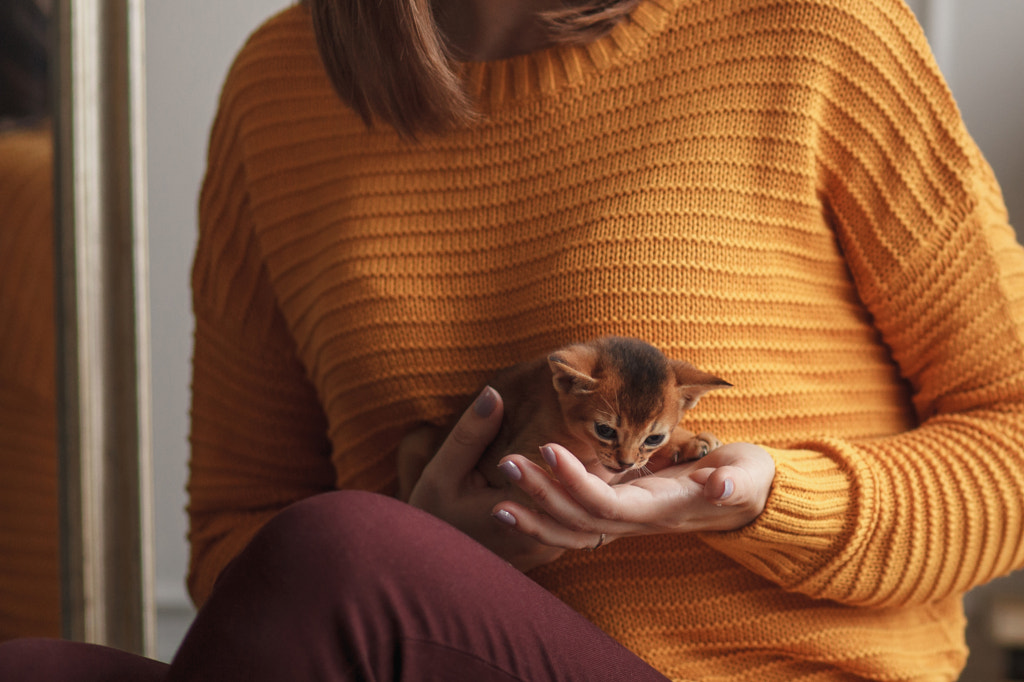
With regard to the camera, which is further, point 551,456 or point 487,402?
point 487,402

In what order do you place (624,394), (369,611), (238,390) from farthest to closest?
(238,390) → (624,394) → (369,611)

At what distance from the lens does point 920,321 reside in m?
0.79

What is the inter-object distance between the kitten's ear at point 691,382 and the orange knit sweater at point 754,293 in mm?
80

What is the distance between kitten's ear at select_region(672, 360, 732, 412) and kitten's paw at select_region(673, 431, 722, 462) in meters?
0.04

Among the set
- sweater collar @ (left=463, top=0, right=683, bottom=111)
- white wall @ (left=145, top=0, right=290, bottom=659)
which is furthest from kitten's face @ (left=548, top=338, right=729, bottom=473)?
white wall @ (left=145, top=0, right=290, bottom=659)

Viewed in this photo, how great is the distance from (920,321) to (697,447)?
25cm

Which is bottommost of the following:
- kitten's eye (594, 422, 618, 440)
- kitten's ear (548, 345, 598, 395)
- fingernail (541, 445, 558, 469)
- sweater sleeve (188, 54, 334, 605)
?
sweater sleeve (188, 54, 334, 605)

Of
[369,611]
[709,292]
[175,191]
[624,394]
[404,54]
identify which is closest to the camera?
[369,611]

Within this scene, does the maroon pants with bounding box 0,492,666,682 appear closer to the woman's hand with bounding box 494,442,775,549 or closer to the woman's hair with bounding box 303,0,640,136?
the woman's hand with bounding box 494,442,775,549

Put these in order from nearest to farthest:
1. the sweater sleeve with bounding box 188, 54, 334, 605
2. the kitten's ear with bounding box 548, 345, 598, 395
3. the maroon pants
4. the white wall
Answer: the maroon pants < the kitten's ear with bounding box 548, 345, 598, 395 < the sweater sleeve with bounding box 188, 54, 334, 605 < the white wall

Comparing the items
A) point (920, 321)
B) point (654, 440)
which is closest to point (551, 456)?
point (654, 440)

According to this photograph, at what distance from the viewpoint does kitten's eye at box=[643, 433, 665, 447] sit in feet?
2.24

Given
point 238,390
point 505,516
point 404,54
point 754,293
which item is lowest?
point 238,390

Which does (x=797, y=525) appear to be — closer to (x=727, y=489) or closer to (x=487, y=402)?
(x=727, y=489)
